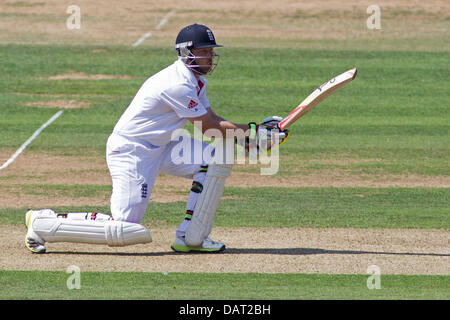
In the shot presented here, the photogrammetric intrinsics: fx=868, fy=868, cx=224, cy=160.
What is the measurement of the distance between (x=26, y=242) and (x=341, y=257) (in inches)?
107

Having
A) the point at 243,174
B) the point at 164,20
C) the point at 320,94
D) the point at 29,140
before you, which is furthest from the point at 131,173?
the point at 164,20

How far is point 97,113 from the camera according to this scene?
15609 mm

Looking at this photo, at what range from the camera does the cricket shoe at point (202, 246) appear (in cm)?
754

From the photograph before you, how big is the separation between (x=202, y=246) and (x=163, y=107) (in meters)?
1.26

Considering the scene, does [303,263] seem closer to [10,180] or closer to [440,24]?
[10,180]

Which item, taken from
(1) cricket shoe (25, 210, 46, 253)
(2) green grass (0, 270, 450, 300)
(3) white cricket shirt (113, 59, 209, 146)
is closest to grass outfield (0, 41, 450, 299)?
(2) green grass (0, 270, 450, 300)

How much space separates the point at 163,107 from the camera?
7.34 m

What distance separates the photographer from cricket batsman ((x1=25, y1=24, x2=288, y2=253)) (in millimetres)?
7270

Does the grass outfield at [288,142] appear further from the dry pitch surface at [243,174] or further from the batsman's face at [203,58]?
the batsman's face at [203,58]

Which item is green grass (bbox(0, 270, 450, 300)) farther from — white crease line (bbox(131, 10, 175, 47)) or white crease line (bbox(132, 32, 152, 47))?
white crease line (bbox(131, 10, 175, 47))

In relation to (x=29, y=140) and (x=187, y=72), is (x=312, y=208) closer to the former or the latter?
(x=187, y=72)

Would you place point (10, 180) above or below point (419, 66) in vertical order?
below
